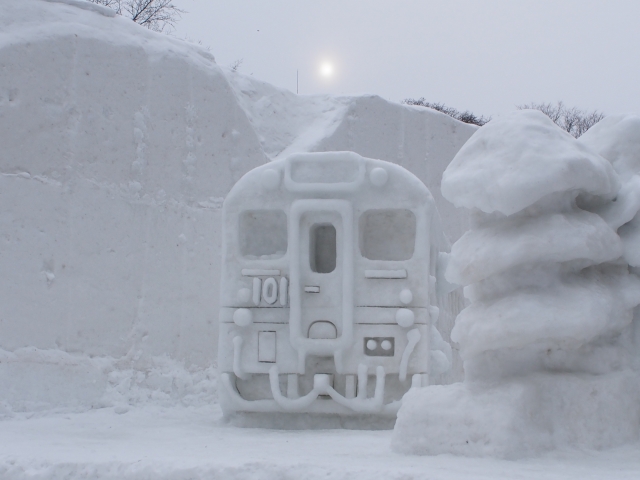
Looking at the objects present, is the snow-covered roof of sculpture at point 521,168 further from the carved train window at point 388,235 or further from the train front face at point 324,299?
the carved train window at point 388,235

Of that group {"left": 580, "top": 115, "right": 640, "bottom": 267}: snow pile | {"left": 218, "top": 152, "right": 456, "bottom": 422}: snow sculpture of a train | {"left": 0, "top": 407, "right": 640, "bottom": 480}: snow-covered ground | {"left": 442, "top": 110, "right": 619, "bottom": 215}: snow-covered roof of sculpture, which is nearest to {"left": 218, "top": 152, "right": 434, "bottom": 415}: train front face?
{"left": 218, "top": 152, "right": 456, "bottom": 422}: snow sculpture of a train

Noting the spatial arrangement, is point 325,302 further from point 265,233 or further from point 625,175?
point 625,175

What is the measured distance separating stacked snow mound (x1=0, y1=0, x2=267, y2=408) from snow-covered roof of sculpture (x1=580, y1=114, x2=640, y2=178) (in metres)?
3.81

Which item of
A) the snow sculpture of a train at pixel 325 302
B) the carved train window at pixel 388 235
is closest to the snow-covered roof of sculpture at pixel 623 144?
the snow sculpture of a train at pixel 325 302

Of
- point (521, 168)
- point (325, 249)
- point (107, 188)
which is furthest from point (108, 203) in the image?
point (521, 168)

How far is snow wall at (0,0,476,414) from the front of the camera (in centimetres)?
513

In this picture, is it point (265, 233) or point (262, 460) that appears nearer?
point (262, 460)

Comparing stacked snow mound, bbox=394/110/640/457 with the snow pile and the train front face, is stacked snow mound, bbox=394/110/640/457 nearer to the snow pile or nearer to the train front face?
the snow pile

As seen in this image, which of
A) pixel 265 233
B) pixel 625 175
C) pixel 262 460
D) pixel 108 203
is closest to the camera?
pixel 262 460

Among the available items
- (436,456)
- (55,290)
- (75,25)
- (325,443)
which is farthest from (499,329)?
(75,25)

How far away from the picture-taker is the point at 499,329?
A: 2.48m

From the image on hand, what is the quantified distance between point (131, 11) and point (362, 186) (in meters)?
10.8

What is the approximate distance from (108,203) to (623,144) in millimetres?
3962

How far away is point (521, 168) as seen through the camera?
8.11ft
